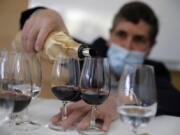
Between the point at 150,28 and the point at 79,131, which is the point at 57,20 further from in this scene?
the point at 150,28

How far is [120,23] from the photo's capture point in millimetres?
1530

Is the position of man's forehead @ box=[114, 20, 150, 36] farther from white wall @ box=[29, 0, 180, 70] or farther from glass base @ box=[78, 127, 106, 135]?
glass base @ box=[78, 127, 106, 135]

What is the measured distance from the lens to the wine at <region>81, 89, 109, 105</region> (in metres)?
0.58

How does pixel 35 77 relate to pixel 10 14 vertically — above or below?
below

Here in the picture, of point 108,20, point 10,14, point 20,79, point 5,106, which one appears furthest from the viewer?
point 10,14

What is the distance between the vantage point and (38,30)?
761 millimetres

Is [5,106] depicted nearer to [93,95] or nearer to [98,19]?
[93,95]

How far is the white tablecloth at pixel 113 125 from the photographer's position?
1.86 ft

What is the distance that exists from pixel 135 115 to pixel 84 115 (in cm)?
18

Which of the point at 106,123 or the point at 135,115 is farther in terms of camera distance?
the point at 106,123

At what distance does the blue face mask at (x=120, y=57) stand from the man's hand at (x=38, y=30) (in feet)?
2.13

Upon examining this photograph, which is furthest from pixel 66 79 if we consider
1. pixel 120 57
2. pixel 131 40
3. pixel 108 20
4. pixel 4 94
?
pixel 108 20

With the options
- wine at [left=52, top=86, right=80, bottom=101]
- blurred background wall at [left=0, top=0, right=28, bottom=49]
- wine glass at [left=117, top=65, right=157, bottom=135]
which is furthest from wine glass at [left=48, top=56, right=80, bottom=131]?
blurred background wall at [left=0, top=0, right=28, bottom=49]

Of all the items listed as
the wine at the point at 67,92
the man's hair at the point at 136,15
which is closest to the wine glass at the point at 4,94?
the wine at the point at 67,92
